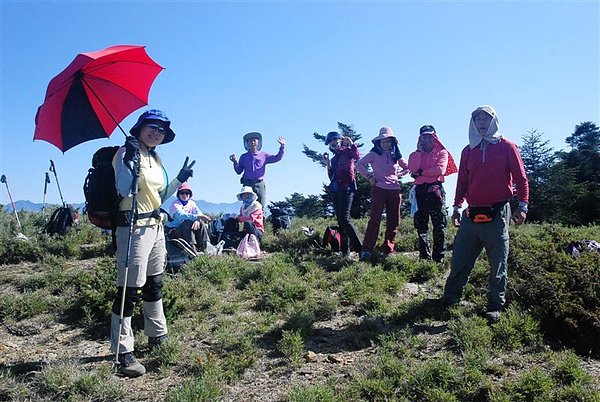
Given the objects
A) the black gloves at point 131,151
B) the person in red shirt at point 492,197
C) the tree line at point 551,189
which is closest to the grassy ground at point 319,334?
the person in red shirt at point 492,197

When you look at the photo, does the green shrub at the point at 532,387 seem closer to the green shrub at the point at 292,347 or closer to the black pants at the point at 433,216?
the green shrub at the point at 292,347

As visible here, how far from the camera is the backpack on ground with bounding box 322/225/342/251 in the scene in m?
9.07

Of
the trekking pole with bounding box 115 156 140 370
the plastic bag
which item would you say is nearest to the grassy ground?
the trekking pole with bounding box 115 156 140 370

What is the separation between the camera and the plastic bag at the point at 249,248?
28.8 ft

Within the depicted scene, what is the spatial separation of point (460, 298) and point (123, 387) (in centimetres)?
407

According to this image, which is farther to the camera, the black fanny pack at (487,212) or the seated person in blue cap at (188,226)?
the seated person in blue cap at (188,226)

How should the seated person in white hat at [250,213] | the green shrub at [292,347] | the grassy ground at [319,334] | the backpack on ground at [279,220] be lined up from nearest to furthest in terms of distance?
1. the grassy ground at [319,334]
2. the green shrub at [292,347]
3. the seated person in white hat at [250,213]
4. the backpack on ground at [279,220]

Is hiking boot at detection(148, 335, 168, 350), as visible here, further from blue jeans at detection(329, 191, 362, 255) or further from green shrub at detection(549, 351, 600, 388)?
blue jeans at detection(329, 191, 362, 255)

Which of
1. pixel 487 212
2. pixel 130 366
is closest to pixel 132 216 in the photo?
pixel 130 366

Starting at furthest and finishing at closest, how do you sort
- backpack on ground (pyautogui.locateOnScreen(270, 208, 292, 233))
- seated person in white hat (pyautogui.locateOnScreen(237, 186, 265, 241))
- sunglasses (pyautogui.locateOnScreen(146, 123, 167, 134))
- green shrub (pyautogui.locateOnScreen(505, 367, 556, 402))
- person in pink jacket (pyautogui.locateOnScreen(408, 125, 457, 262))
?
1. backpack on ground (pyautogui.locateOnScreen(270, 208, 292, 233))
2. seated person in white hat (pyautogui.locateOnScreen(237, 186, 265, 241))
3. person in pink jacket (pyautogui.locateOnScreen(408, 125, 457, 262))
4. sunglasses (pyautogui.locateOnScreen(146, 123, 167, 134))
5. green shrub (pyautogui.locateOnScreen(505, 367, 556, 402))

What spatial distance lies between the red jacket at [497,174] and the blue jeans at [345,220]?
3104 mm

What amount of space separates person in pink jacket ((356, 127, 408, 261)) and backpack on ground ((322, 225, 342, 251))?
0.96 metres

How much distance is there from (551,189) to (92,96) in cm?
2139

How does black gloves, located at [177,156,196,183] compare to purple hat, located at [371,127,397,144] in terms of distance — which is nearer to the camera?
black gloves, located at [177,156,196,183]
